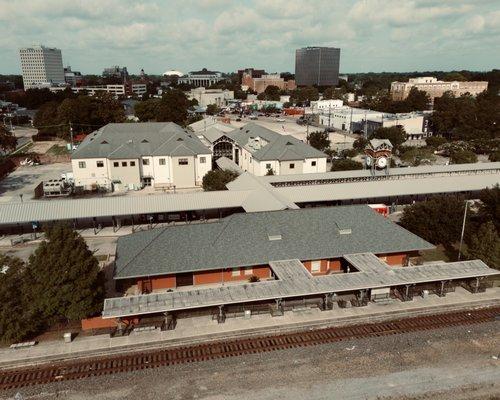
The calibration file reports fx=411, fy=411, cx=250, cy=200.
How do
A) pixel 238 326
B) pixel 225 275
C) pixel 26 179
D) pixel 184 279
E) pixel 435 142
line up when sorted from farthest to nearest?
pixel 435 142 < pixel 26 179 < pixel 225 275 < pixel 184 279 < pixel 238 326

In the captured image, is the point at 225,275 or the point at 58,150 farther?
the point at 58,150

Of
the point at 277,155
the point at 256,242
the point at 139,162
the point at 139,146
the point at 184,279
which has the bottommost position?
the point at 184,279

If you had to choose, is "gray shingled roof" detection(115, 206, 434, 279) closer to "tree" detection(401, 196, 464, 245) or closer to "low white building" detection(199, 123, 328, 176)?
"tree" detection(401, 196, 464, 245)

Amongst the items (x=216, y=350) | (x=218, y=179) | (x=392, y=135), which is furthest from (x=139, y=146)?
(x=392, y=135)

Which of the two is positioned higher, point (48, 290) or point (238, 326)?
point (48, 290)

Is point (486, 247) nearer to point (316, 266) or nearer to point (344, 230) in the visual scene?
A: point (344, 230)

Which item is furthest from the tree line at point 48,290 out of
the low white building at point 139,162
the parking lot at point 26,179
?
the low white building at point 139,162

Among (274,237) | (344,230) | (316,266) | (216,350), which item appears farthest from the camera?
(344,230)
